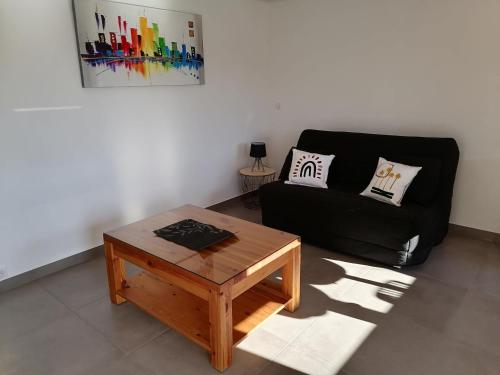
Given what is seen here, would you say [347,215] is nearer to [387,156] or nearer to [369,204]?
[369,204]

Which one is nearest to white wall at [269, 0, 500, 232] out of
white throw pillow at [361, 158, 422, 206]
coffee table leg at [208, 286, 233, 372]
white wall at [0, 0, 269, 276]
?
white wall at [0, 0, 269, 276]

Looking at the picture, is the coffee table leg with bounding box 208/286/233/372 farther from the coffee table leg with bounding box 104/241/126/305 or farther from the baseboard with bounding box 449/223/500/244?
the baseboard with bounding box 449/223/500/244

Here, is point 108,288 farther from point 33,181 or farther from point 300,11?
point 300,11

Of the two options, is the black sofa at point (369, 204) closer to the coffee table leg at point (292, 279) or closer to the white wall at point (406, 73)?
the white wall at point (406, 73)

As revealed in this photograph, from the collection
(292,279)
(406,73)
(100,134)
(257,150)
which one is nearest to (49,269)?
(100,134)

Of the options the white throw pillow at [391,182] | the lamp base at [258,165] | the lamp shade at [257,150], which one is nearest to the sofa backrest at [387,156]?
the white throw pillow at [391,182]

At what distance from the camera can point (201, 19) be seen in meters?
3.70

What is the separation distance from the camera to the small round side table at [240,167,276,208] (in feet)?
→ 14.0

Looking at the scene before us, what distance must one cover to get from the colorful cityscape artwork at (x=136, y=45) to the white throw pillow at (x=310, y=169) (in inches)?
52.2

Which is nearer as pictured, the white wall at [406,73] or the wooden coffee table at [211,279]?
the wooden coffee table at [211,279]

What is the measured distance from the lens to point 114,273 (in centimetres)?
246

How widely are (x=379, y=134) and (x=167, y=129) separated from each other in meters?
2.11

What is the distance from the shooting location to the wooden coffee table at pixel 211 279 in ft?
6.33

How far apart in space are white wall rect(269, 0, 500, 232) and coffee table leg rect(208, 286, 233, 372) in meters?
2.67
